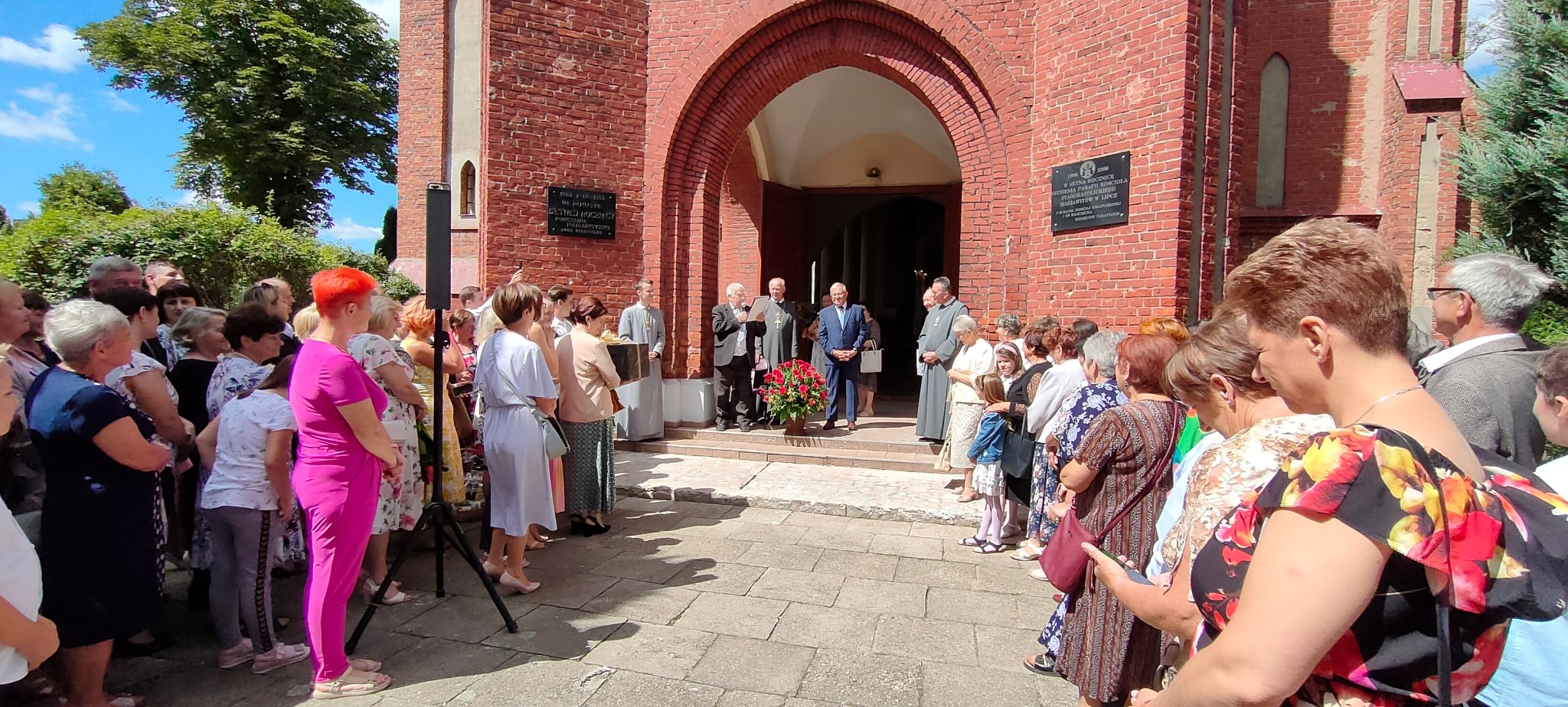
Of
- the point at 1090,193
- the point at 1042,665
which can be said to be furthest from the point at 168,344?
the point at 1090,193

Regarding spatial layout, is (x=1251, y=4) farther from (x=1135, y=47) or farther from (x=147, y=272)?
(x=147, y=272)

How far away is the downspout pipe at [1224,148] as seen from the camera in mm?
6766

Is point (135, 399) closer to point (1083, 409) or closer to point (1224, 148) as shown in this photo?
point (1083, 409)

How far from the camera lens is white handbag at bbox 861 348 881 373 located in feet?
30.7

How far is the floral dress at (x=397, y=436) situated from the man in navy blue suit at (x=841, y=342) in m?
4.92

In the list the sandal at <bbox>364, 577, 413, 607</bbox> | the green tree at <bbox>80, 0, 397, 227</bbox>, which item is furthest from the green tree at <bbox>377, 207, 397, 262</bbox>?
the sandal at <bbox>364, 577, 413, 607</bbox>

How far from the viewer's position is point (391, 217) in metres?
26.9

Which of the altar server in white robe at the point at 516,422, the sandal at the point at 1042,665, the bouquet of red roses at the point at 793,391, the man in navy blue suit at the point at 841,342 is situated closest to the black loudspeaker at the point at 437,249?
the altar server in white robe at the point at 516,422

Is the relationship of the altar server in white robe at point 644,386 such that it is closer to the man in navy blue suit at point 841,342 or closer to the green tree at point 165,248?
the man in navy blue suit at point 841,342

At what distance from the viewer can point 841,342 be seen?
8.70m

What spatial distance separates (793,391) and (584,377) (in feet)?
8.68

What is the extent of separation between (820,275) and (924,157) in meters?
3.27

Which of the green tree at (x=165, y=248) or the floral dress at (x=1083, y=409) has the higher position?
the green tree at (x=165, y=248)

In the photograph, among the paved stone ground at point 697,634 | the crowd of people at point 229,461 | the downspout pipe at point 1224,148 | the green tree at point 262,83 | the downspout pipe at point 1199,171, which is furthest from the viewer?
the green tree at point 262,83
